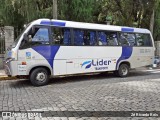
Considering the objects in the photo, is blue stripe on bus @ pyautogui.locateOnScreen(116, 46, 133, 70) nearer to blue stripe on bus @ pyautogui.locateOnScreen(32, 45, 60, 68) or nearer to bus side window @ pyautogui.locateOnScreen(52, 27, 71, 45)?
bus side window @ pyautogui.locateOnScreen(52, 27, 71, 45)

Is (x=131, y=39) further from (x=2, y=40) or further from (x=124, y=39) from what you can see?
(x=2, y=40)

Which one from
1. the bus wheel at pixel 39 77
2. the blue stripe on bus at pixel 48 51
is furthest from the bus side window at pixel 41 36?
the bus wheel at pixel 39 77

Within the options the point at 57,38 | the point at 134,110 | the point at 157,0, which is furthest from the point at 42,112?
the point at 157,0

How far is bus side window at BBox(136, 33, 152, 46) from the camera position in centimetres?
1375

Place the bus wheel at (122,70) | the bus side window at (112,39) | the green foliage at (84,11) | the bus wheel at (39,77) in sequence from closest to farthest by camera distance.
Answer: the bus wheel at (39,77) < the bus side window at (112,39) < the bus wheel at (122,70) < the green foliage at (84,11)

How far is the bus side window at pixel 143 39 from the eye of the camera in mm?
13750

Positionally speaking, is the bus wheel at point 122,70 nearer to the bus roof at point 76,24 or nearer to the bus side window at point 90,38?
the bus roof at point 76,24

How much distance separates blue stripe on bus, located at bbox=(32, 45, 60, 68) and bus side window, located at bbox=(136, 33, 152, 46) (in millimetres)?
5190

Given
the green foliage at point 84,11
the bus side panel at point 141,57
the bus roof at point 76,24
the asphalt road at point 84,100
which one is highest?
the green foliage at point 84,11

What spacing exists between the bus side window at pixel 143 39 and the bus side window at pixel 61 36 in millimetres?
4553

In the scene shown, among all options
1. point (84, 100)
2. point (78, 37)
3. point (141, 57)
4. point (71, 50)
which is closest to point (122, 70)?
point (141, 57)

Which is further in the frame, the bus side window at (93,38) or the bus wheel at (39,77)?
the bus side window at (93,38)

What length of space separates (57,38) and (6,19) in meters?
7.46

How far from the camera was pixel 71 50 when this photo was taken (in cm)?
1111
